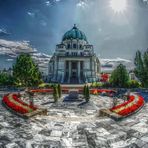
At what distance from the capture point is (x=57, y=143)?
1086 centimetres

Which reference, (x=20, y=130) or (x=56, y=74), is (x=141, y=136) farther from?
(x=56, y=74)

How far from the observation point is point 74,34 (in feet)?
235

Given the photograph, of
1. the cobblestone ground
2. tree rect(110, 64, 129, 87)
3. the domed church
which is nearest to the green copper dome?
the domed church

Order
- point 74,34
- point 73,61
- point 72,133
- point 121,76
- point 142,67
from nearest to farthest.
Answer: point 72,133
point 142,67
point 121,76
point 73,61
point 74,34

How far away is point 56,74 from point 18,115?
1939 inches

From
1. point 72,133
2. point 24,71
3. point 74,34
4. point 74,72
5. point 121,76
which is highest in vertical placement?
point 74,34

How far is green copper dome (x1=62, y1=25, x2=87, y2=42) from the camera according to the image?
71.0 metres

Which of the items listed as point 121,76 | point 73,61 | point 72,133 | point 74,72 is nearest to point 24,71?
point 121,76

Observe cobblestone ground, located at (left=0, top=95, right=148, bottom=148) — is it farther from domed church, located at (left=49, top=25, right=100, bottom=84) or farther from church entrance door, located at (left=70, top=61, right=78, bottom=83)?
church entrance door, located at (left=70, top=61, right=78, bottom=83)

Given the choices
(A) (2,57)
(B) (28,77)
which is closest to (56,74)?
(B) (28,77)

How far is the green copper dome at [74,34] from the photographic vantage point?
7100 centimetres

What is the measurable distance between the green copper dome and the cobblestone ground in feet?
190

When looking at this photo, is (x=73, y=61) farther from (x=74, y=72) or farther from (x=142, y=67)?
(x=142, y=67)

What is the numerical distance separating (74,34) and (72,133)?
205 feet
